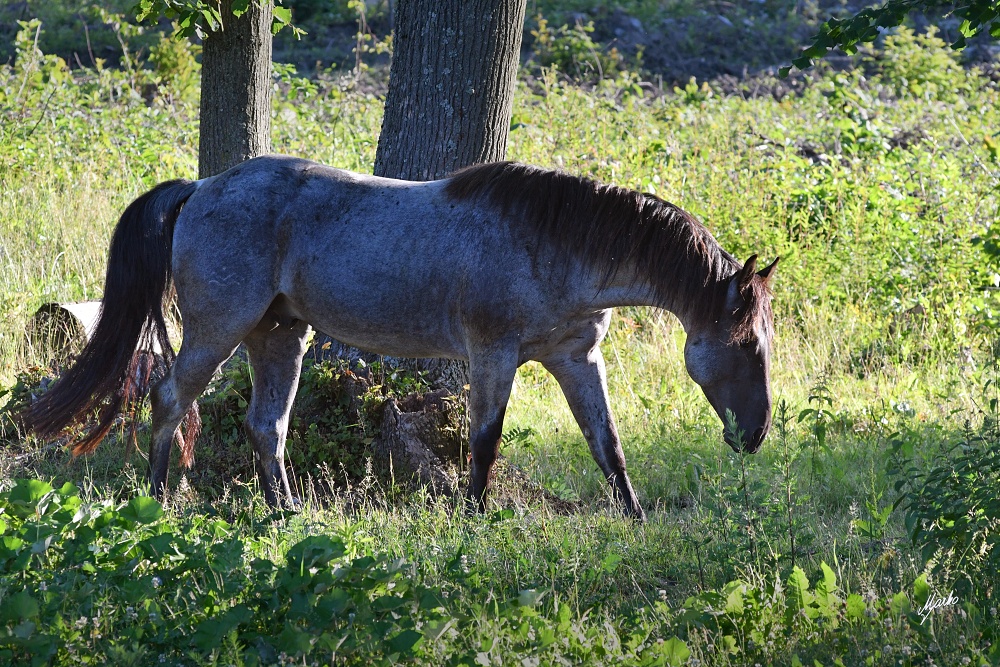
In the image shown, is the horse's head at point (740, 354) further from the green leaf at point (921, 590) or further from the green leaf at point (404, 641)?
the green leaf at point (404, 641)

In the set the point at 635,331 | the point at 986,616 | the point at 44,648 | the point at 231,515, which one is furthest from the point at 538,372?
the point at 44,648

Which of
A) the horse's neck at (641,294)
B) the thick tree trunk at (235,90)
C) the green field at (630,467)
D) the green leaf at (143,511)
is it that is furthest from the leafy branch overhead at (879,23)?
the thick tree trunk at (235,90)

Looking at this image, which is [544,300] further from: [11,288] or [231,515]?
[11,288]

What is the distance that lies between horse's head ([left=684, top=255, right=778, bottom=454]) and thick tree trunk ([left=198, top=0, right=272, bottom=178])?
3.49 m

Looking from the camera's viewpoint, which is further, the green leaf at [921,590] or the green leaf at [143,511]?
the green leaf at [143,511]

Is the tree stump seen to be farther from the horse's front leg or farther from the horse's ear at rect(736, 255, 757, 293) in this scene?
the horse's ear at rect(736, 255, 757, 293)

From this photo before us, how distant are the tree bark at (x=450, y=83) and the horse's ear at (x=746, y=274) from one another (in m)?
2.03

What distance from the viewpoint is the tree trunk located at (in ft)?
19.0

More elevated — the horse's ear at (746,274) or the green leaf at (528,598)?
the horse's ear at (746,274)

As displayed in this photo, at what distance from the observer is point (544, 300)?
4.70 metres

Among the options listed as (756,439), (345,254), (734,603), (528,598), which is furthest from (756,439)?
(345,254)

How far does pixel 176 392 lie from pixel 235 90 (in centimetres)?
238

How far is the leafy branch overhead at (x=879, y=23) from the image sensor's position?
3.75m

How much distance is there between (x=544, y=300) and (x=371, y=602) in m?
1.98
